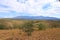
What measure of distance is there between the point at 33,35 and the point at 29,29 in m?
0.10

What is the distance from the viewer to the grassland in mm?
1917

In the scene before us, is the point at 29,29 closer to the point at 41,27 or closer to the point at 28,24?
the point at 28,24

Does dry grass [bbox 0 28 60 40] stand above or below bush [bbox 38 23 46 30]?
below

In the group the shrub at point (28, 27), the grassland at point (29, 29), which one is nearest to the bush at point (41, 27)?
the grassland at point (29, 29)

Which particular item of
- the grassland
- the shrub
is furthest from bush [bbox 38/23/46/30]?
the shrub

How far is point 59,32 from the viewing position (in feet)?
6.56

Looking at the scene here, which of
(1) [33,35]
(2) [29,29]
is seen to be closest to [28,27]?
(2) [29,29]

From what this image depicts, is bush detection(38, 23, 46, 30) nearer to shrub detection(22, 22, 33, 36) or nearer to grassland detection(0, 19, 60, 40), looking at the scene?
grassland detection(0, 19, 60, 40)

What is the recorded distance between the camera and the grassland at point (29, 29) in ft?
6.29

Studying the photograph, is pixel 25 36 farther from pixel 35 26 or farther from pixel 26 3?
pixel 26 3

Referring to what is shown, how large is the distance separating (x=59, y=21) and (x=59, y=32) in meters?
0.17

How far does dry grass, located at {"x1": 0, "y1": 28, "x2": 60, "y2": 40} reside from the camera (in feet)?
6.23

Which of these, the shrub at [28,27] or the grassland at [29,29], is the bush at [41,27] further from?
the shrub at [28,27]

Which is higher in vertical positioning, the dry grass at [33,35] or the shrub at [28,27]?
the shrub at [28,27]
